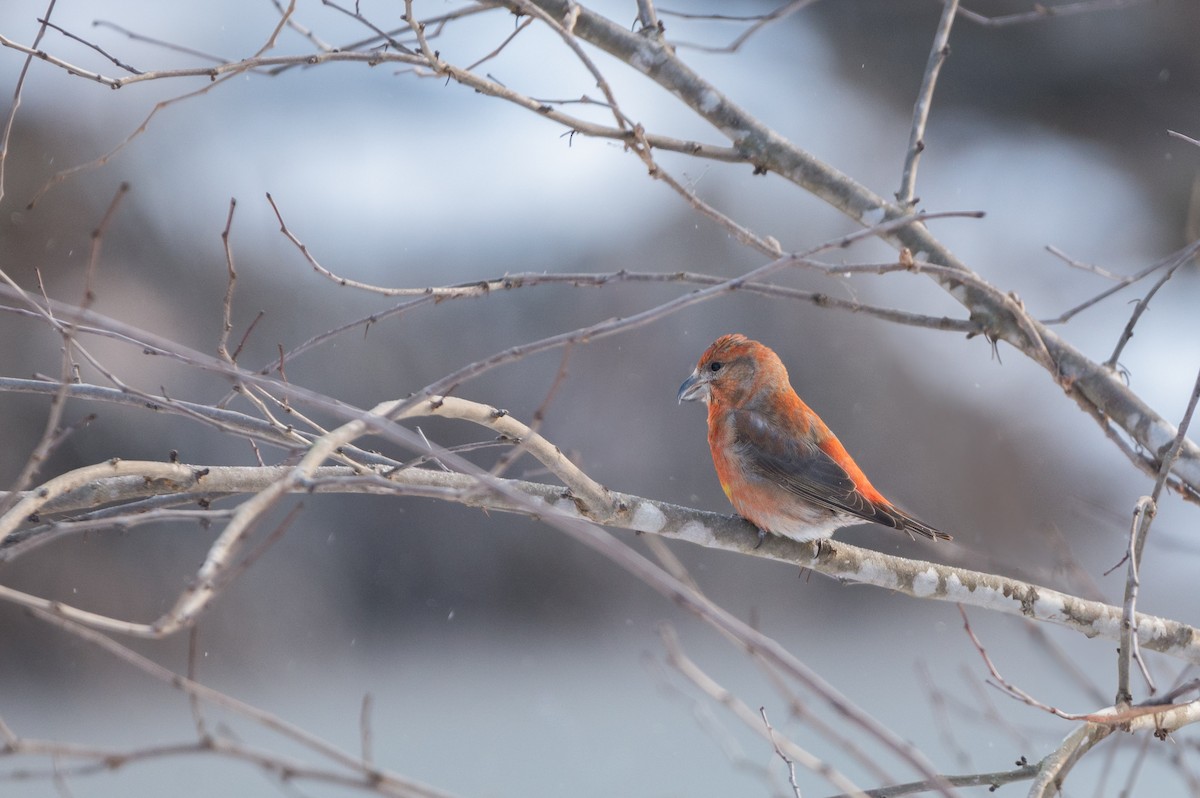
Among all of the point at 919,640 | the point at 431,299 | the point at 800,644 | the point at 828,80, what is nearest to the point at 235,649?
the point at 800,644

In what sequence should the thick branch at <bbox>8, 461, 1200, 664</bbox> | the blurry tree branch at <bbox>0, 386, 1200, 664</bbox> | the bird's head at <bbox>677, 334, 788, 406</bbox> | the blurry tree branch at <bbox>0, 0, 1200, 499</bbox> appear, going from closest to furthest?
the blurry tree branch at <bbox>0, 386, 1200, 664</bbox> → the thick branch at <bbox>8, 461, 1200, 664</bbox> → the blurry tree branch at <bbox>0, 0, 1200, 499</bbox> → the bird's head at <bbox>677, 334, 788, 406</bbox>

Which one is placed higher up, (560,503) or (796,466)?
(560,503)

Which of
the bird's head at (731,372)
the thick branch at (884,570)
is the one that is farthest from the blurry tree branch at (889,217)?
the bird's head at (731,372)

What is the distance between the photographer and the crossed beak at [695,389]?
4.38m

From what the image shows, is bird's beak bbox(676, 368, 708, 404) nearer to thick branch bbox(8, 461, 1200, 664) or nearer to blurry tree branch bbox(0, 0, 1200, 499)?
thick branch bbox(8, 461, 1200, 664)

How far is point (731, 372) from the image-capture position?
4.30m

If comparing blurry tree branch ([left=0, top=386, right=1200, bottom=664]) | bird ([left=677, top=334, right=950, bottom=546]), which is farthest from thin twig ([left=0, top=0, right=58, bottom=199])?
bird ([left=677, top=334, right=950, bottom=546])

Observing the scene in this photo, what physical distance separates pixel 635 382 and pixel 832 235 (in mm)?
3266

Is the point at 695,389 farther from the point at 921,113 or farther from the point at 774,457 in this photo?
the point at 921,113

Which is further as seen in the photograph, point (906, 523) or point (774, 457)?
point (774, 457)

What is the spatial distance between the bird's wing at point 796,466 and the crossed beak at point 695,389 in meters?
0.21

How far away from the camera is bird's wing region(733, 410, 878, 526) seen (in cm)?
374

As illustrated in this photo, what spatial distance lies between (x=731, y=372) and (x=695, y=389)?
18 cm

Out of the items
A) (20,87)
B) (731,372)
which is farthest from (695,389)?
(20,87)
